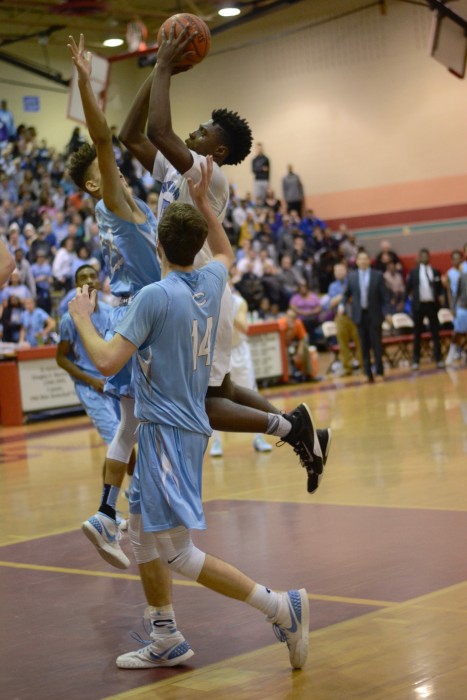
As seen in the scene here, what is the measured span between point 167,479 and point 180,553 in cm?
28

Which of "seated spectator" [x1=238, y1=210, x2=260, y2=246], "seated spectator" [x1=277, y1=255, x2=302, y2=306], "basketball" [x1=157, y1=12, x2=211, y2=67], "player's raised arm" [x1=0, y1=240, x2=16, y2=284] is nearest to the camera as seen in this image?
"player's raised arm" [x1=0, y1=240, x2=16, y2=284]

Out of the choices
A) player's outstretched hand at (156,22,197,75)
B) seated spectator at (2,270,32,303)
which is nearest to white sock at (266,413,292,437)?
player's outstretched hand at (156,22,197,75)

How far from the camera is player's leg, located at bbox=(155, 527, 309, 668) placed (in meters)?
4.36

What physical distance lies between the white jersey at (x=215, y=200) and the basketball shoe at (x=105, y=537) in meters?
0.90

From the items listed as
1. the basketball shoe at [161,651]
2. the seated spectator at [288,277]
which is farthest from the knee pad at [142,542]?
the seated spectator at [288,277]

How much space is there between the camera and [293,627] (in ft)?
14.3

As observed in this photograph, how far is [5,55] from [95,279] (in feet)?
75.5

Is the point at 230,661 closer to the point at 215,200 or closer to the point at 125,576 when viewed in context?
the point at 125,576

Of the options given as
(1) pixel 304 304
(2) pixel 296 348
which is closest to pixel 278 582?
(2) pixel 296 348

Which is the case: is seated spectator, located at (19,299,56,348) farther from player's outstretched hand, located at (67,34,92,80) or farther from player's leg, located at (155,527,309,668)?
player's leg, located at (155,527,309,668)

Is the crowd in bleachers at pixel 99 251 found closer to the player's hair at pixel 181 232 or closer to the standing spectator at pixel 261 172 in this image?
the standing spectator at pixel 261 172

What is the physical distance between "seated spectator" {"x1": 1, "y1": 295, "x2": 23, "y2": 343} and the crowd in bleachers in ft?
0.05

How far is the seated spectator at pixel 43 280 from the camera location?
19.6m

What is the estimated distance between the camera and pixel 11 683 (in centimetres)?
443
